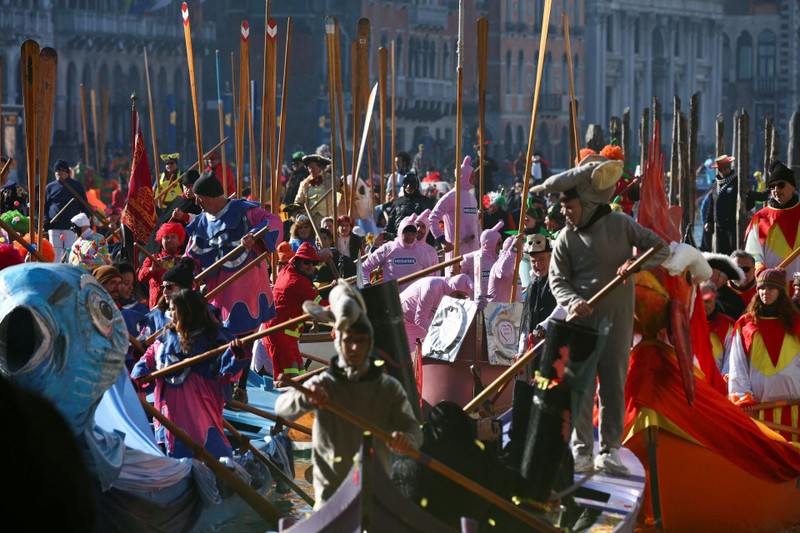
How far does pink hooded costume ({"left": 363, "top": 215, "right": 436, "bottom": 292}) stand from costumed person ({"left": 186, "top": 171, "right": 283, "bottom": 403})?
215 centimetres

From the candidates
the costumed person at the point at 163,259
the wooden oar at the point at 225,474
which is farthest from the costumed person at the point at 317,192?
the wooden oar at the point at 225,474

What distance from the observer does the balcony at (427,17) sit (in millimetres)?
63344

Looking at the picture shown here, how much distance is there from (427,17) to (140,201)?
53206 millimetres

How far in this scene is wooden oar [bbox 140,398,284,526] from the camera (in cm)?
699

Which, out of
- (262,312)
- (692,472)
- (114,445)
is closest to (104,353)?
(114,445)

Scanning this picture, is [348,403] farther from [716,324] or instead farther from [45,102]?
[45,102]

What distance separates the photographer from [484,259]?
11.4m

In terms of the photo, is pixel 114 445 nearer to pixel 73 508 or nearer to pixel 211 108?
pixel 73 508

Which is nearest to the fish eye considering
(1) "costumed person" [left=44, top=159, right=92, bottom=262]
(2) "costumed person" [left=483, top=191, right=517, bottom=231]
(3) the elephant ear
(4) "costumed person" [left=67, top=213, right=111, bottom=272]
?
(3) the elephant ear

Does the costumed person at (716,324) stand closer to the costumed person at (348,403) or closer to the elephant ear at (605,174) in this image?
the elephant ear at (605,174)

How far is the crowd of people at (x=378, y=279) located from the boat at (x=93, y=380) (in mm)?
678

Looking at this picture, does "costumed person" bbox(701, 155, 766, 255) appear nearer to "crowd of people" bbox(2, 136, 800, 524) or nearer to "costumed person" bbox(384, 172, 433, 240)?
"crowd of people" bbox(2, 136, 800, 524)

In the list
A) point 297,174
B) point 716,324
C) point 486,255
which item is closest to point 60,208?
point 297,174

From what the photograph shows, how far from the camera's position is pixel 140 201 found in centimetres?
1165
